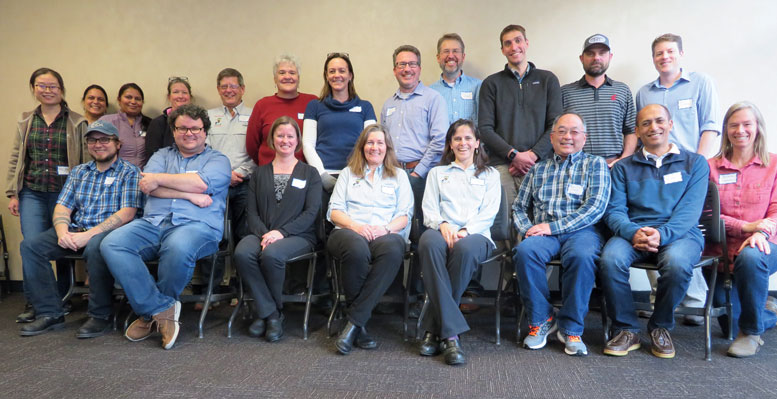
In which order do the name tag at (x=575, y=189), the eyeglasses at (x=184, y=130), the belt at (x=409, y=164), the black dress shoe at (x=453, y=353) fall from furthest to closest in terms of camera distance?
the belt at (x=409, y=164) < the eyeglasses at (x=184, y=130) < the name tag at (x=575, y=189) < the black dress shoe at (x=453, y=353)

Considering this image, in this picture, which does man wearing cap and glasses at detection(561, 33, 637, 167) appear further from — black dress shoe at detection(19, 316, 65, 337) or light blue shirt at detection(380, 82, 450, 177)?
black dress shoe at detection(19, 316, 65, 337)

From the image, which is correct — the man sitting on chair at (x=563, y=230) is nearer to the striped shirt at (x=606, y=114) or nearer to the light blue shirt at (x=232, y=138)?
the striped shirt at (x=606, y=114)

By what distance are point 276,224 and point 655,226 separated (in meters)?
2.26

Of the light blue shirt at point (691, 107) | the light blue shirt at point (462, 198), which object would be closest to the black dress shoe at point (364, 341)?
the light blue shirt at point (462, 198)

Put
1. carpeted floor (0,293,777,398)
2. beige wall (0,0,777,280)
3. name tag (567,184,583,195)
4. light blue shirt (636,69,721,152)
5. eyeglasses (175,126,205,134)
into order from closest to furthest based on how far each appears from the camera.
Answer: carpeted floor (0,293,777,398) → name tag (567,184,583,195) → eyeglasses (175,126,205,134) → light blue shirt (636,69,721,152) → beige wall (0,0,777,280)

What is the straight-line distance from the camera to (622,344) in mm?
2381

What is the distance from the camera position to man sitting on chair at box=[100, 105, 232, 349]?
2.58 meters

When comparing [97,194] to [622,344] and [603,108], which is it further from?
[603,108]

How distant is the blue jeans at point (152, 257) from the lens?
2.56 m

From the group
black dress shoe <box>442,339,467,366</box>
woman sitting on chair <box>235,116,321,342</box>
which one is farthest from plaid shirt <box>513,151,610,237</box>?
woman sitting on chair <box>235,116,321,342</box>

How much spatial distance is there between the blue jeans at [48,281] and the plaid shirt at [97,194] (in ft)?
0.62

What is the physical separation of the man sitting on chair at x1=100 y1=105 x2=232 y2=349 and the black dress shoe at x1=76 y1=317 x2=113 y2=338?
0.28m

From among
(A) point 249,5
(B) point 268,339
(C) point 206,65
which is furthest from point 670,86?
(C) point 206,65

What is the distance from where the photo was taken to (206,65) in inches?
161
